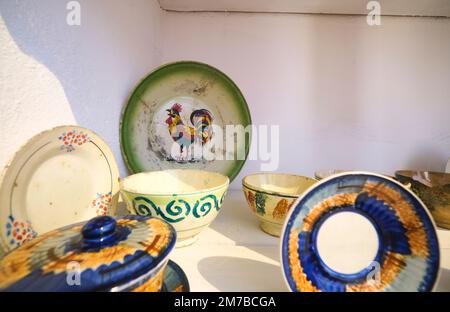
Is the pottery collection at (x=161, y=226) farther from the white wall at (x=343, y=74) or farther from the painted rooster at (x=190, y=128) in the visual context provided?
the white wall at (x=343, y=74)

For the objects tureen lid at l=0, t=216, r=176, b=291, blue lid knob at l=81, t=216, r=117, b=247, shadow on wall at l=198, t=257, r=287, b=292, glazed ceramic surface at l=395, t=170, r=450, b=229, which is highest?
blue lid knob at l=81, t=216, r=117, b=247

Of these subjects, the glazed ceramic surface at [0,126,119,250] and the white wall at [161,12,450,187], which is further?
the white wall at [161,12,450,187]

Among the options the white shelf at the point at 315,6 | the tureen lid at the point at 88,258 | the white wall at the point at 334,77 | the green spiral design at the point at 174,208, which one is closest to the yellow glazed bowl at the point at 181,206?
the green spiral design at the point at 174,208

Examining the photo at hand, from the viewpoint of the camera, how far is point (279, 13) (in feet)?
2.81

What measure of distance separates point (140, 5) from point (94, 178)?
59 centimetres

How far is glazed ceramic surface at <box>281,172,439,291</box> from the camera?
30 cm

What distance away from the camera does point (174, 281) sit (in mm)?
327

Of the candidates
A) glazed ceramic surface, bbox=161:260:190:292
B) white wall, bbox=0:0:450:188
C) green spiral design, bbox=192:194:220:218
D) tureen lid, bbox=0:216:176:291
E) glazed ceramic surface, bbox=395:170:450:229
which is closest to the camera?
tureen lid, bbox=0:216:176:291

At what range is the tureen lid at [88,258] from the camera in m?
0.21

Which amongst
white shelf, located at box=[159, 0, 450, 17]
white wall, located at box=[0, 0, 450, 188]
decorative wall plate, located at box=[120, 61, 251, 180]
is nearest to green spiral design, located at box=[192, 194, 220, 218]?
decorative wall plate, located at box=[120, 61, 251, 180]

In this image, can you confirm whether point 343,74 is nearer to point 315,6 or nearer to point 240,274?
point 315,6

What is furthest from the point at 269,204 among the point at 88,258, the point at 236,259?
the point at 88,258

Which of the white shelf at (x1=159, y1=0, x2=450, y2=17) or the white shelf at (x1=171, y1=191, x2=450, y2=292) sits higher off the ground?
the white shelf at (x1=159, y1=0, x2=450, y2=17)

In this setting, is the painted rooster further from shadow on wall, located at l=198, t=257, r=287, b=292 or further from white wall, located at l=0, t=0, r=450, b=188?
shadow on wall, located at l=198, t=257, r=287, b=292
